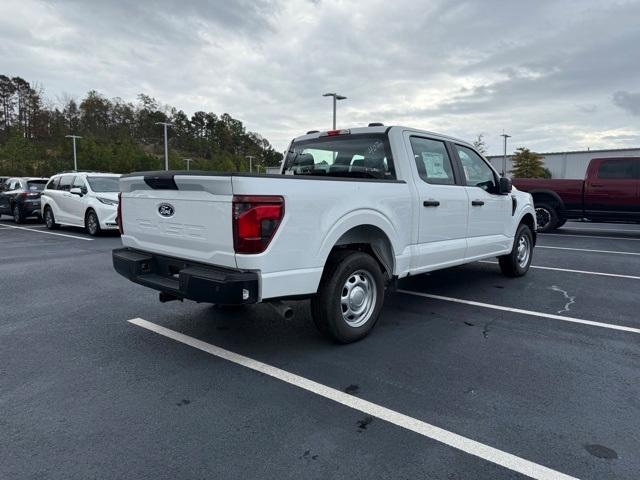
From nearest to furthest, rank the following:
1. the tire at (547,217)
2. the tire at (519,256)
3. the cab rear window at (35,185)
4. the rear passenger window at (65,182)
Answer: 1. the tire at (519,256)
2. the tire at (547,217)
3. the rear passenger window at (65,182)
4. the cab rear window at (35,185)

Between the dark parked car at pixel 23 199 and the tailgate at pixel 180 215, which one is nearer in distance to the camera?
the tailgate at pixel 180 215

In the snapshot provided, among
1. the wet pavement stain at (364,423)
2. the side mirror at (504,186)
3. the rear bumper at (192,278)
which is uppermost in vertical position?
the side mirror at (504,186)

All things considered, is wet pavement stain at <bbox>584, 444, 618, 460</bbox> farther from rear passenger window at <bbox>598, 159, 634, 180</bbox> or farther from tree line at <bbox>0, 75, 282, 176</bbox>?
tree line at <bbox>0, 75, 282, 176</bbox>

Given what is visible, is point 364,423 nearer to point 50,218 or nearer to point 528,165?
point 50,218

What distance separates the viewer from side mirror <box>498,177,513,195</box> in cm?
587

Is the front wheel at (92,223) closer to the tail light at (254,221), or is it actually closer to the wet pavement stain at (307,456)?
the tail light at (254,221)

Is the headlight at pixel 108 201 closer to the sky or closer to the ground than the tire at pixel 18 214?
closer to the sky

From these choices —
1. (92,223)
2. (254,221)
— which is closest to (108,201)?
(92,223)

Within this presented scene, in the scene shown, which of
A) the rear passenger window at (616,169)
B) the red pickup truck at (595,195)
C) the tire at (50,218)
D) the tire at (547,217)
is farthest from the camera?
the tire at (50,218)

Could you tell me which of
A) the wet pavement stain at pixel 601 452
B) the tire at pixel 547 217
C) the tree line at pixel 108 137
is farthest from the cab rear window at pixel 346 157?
the tree line at pixel 108 137

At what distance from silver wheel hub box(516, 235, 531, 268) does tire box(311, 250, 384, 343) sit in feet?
11.9

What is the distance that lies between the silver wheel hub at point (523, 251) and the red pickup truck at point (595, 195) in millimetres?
6571

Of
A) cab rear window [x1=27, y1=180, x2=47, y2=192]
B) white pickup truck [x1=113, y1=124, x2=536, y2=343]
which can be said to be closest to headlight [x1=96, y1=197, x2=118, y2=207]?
cab rear window [x1=27, y1=180, x2=47, y2=192]

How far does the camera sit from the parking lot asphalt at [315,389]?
2424 millimetres
